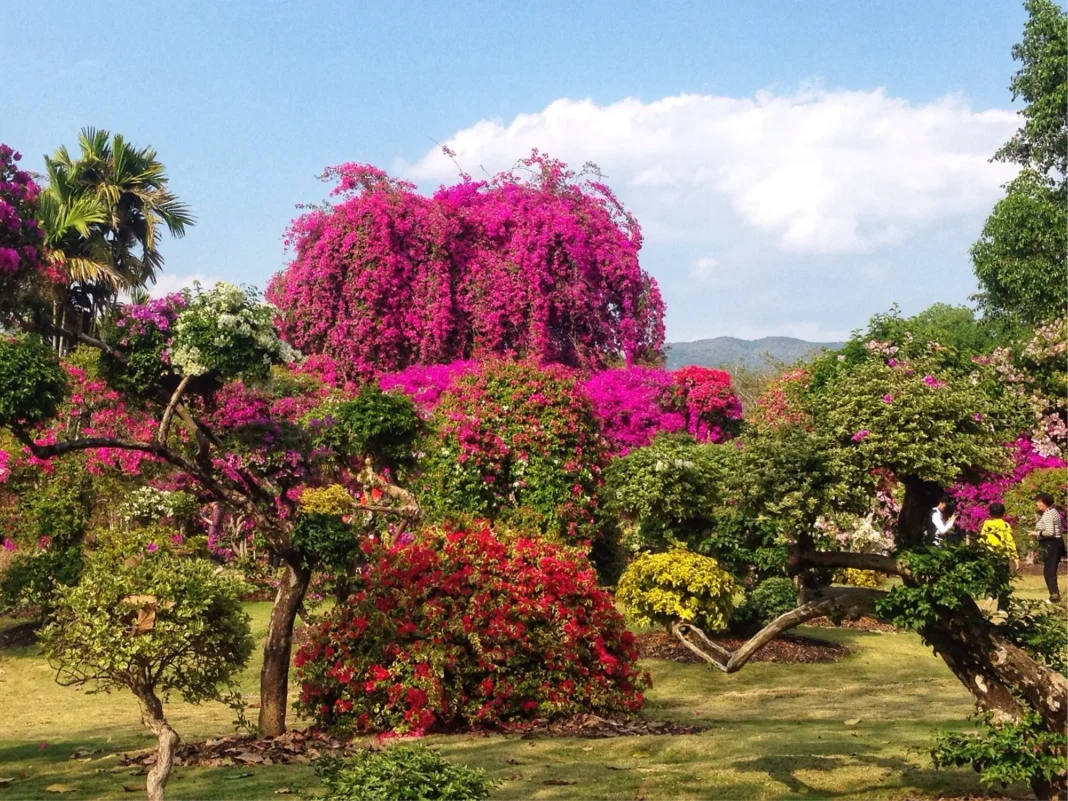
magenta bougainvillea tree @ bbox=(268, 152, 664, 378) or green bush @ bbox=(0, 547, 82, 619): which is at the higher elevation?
magenta bougainvillea tree @ bbox=(268, 152, 664, 378)

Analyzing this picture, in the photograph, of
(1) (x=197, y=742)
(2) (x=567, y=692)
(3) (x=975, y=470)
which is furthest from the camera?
(2) (x=567, y=692)

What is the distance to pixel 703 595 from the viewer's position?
51.6 ft

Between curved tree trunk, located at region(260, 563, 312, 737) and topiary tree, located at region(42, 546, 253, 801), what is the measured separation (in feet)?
4.40

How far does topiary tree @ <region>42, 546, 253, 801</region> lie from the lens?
9.38m

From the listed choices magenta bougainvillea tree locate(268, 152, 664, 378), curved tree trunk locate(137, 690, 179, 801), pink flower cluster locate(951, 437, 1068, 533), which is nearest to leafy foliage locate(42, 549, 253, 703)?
curved tree trunk locate(137, 690, 179, 801)

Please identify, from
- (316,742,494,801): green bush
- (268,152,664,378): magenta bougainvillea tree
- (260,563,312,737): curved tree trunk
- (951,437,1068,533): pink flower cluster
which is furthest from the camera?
(268,152,664,378): magenta bougainvillea tree

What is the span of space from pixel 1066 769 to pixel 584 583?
605 cm

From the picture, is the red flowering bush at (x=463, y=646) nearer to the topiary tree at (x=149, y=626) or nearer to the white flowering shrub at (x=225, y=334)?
the topiary tree at (x=149, y=626)

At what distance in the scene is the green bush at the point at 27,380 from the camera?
9961 millimetres

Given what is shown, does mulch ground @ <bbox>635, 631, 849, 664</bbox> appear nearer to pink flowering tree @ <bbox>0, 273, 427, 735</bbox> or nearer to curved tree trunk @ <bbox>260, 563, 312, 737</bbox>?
pink flowering tree @ <bbox>0, 273, 427, 735</bbox>

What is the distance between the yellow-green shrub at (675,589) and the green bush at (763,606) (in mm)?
2647

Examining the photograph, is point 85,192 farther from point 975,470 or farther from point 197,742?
point 975,470

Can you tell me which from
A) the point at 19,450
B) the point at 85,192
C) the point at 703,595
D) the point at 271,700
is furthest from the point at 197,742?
the point at 85,192

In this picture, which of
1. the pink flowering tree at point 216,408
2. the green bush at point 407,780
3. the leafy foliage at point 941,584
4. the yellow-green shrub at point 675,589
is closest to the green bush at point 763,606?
the yellow-green shrub at point 675,589
